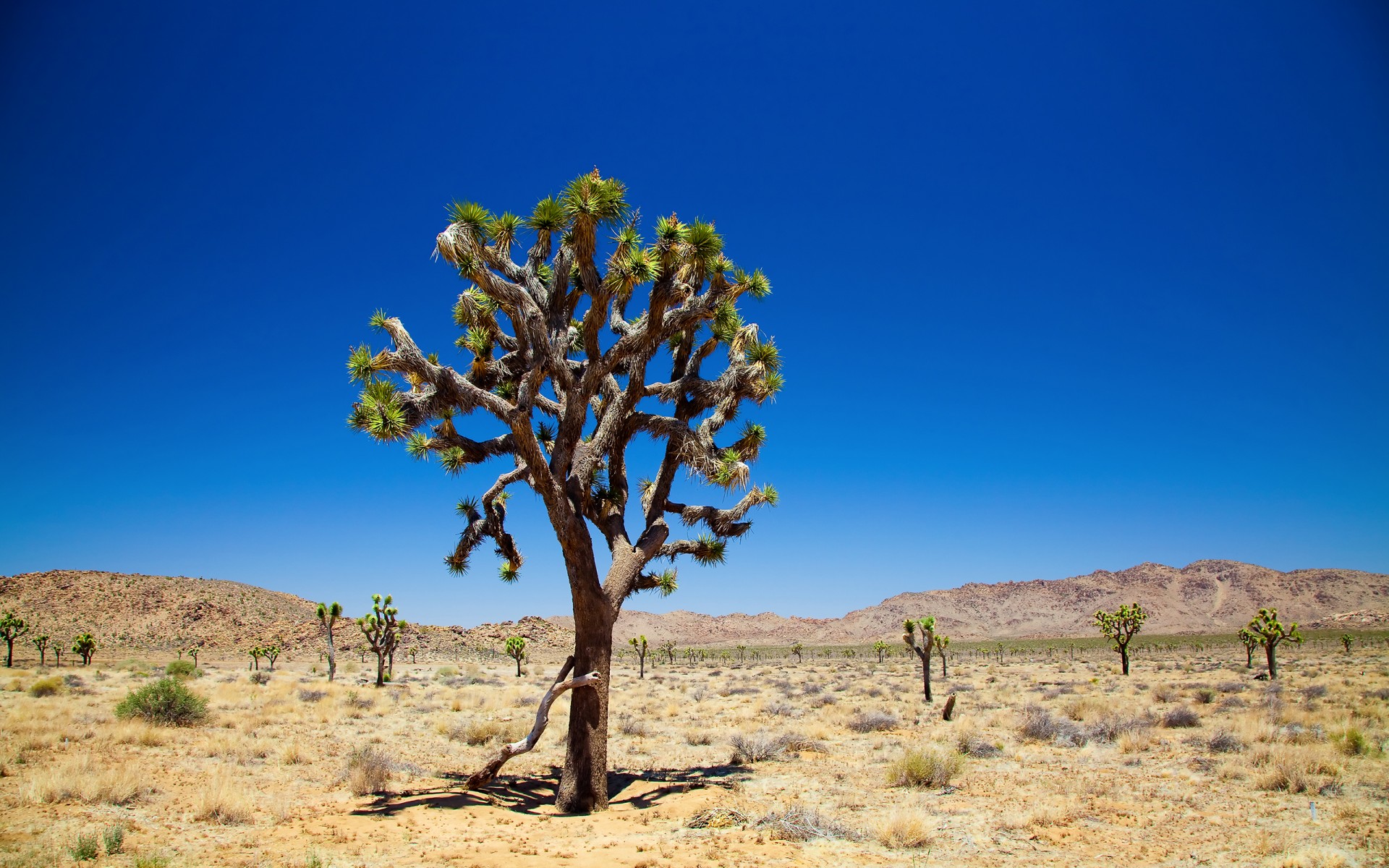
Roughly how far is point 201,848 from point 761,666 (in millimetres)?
50351

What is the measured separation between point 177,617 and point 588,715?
8587 centimetres

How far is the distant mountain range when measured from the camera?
239 feet

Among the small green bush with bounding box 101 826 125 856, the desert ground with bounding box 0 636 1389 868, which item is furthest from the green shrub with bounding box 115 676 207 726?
the small green bush with bounding box 101 826 125 856

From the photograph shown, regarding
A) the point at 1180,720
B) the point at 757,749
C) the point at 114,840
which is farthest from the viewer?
the point at 1180,720

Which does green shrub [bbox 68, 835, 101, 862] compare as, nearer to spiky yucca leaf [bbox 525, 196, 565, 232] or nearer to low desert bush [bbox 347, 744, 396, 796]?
low desert bush [bbox 347, 744, 396, 796]

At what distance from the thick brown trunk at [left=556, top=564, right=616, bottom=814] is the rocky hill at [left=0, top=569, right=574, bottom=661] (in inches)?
2336

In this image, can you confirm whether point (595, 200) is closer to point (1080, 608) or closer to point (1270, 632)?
point (1270, 632)

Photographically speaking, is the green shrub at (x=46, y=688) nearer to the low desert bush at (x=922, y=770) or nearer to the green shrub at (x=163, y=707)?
the green shrub at (x=163, y=707)

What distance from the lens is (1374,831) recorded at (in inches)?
320

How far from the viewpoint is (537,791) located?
11023mm

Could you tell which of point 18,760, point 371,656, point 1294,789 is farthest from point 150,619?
point 1294,789

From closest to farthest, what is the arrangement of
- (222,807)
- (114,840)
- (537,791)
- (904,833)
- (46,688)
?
(114,840) < (904,833) < (222,807) < (537,791) < (46,688)

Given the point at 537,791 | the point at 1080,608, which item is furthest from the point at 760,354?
the point at 1080,608

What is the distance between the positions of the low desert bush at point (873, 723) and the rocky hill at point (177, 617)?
53.5m
